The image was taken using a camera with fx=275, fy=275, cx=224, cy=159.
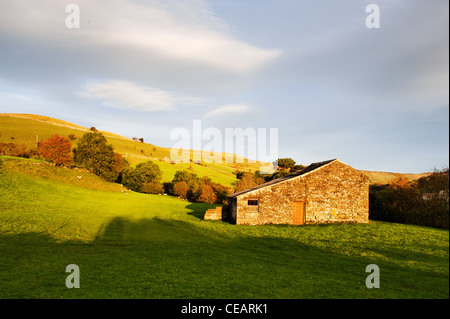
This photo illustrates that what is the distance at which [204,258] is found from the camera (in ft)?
58.7

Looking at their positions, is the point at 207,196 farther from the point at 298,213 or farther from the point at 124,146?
the point at 124,146

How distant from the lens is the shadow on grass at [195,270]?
11.5 m

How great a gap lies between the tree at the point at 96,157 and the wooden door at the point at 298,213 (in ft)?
190

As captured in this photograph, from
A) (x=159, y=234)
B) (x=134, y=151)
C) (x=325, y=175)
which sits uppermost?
(x=134, y=151)

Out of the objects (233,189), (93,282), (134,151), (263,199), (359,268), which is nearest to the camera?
(93,282)

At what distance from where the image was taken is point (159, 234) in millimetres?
27359

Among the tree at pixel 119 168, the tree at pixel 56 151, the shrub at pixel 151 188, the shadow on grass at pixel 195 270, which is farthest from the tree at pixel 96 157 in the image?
the shadow on grass at pixel 195 270

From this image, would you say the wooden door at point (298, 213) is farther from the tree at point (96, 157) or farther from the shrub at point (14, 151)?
the shrub at point (14, 151)

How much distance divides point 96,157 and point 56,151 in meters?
9.54

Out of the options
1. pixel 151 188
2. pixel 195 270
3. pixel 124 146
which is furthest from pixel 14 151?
pixel 195 270

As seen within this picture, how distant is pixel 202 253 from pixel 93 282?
792 centimetres

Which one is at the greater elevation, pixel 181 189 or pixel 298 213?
pixel 181 189

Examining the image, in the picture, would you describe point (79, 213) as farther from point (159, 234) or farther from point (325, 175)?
point (325, 175)

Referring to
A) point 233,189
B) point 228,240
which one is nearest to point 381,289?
point 228,240
